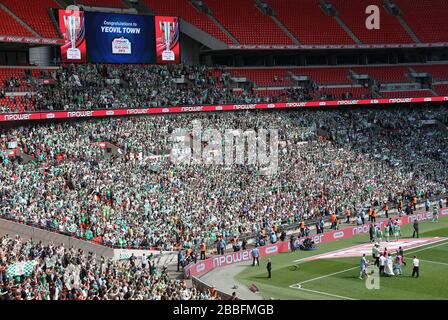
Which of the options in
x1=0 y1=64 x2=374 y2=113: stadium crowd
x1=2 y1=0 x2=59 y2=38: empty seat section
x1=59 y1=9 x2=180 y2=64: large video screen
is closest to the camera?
x1=0 y1=64 x2=374 y2=113: stadium crowd

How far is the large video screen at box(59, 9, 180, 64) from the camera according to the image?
44.0m

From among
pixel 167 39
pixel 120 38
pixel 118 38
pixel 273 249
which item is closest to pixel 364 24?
pixel 167 39

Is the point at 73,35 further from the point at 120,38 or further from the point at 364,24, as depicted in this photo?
the point at 364,24

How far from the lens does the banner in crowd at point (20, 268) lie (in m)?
20.6

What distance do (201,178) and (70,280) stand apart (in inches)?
728

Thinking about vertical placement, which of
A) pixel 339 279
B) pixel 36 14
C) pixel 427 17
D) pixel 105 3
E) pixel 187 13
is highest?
pixel 427 17

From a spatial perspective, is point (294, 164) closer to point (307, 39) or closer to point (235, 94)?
point (235, 94)

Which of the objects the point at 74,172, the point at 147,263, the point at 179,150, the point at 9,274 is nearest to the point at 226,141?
the point at 179,150

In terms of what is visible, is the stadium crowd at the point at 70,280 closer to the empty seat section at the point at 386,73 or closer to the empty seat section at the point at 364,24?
the empty seat section at the point at 386,73

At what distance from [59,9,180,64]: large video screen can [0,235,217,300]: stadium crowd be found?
74.1 ft

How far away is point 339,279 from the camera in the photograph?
27.2 meters

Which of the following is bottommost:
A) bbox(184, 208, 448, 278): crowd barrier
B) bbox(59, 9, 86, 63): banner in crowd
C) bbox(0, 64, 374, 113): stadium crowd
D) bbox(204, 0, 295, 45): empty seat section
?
bbox(184, 208, 448, 278): crowd barrier

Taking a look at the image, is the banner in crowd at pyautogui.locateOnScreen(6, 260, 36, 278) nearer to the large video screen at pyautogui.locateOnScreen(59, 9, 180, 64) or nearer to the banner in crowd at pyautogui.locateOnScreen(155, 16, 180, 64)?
the large video screen at pyautogui.locateOnScreen(59, 9, 180, 64)

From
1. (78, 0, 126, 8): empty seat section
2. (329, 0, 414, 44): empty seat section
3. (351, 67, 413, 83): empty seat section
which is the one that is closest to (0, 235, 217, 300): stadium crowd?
(78, 0, 126, 8): empty seat section
